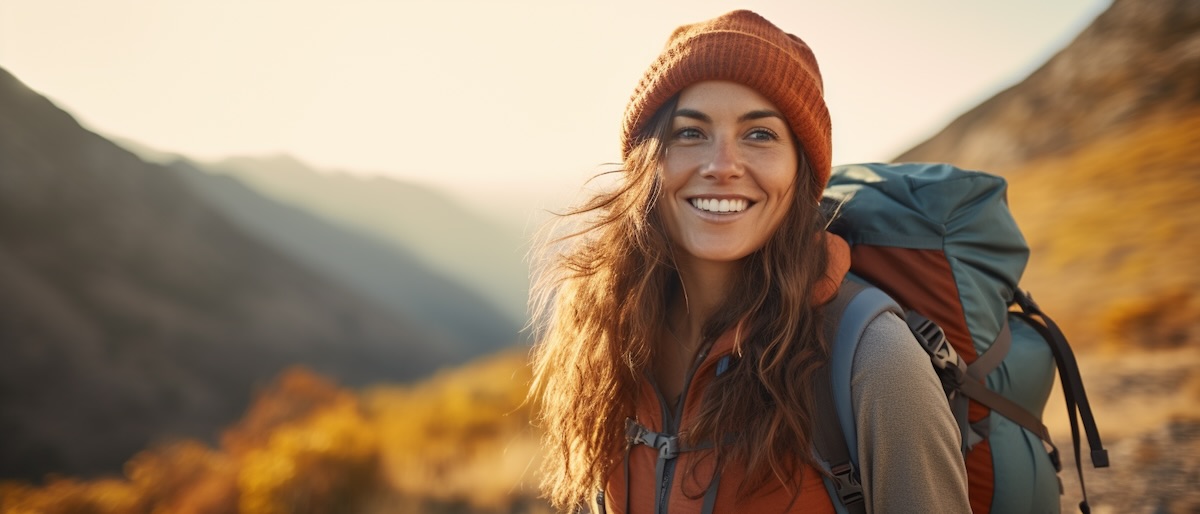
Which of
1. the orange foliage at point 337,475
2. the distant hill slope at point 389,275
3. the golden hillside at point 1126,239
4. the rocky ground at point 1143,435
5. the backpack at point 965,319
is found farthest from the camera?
the distant hill slope at point 389,275

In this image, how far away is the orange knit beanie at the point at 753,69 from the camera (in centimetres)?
172

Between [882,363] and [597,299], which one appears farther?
[597,299]

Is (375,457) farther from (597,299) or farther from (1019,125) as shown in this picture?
(1019,125)

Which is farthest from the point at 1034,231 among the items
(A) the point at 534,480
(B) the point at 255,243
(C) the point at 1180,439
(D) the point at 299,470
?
(B) the point at 255,243

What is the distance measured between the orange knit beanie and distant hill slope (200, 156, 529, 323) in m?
52.5

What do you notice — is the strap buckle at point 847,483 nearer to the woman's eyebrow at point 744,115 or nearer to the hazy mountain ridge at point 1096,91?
the woman's eyebrow at point 744,115

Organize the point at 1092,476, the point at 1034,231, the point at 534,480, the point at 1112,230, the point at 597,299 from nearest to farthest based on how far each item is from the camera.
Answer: the point at 597,299 → the point at 1092,476 → the point at 534,480 → the point at 1112,230 → the point at 1034,231

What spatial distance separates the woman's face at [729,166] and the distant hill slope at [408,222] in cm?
5255

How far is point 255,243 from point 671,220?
4038cm

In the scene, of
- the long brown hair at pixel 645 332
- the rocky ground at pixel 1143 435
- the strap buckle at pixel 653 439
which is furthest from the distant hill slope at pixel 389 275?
the strap buckle at pixel 653 439

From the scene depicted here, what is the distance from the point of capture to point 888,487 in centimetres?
Answer: 138

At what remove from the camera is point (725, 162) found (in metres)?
1.75

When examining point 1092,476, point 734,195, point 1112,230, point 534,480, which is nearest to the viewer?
point 734,195

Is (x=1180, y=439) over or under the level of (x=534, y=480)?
under
